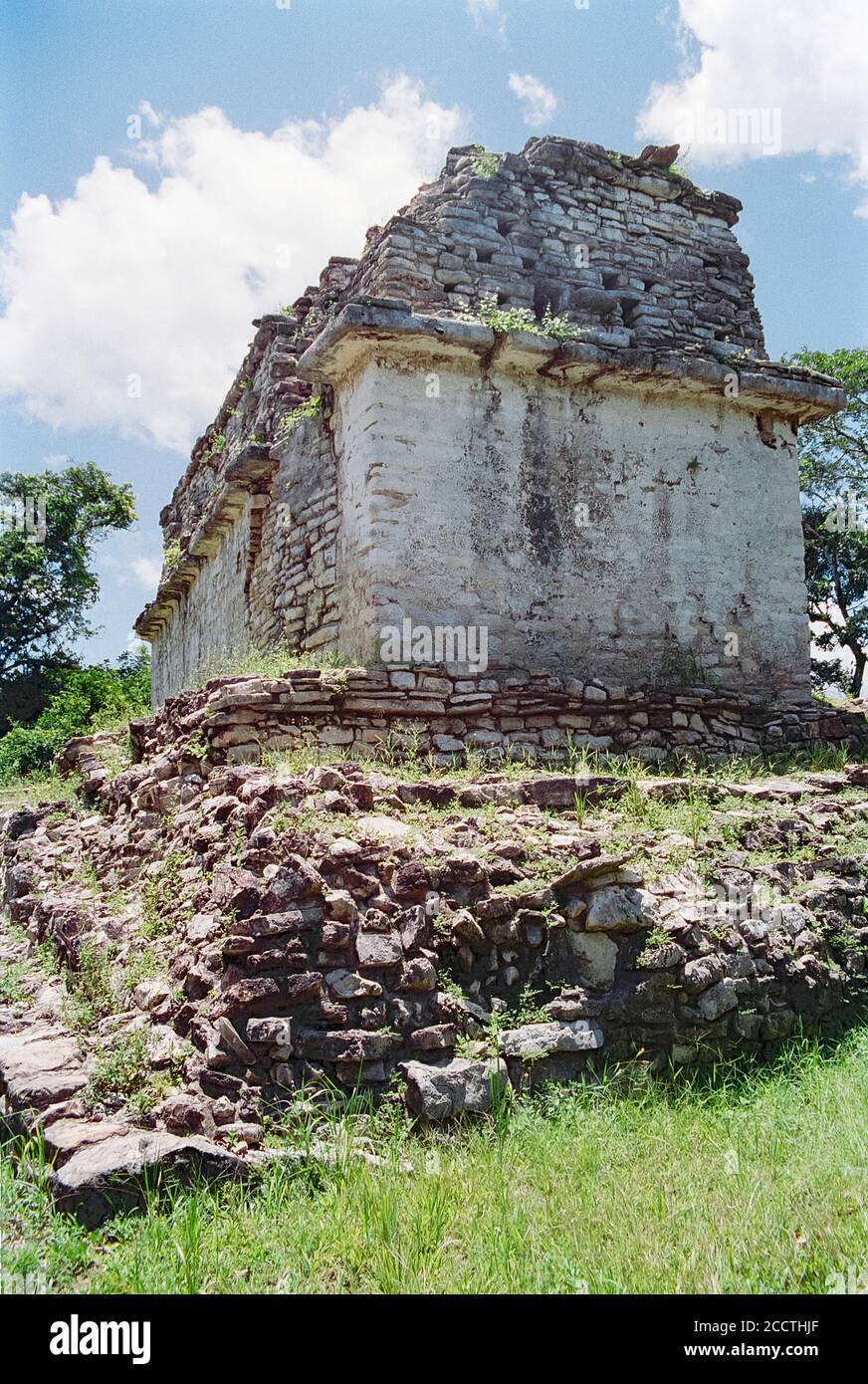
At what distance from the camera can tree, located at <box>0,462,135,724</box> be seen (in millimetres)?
25781

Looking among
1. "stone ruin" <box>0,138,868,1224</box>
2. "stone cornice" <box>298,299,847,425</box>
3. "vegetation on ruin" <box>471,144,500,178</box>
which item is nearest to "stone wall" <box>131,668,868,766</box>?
"stone ruin" <box>0,138,868,1224</box>

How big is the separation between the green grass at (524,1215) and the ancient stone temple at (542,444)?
14.4ft

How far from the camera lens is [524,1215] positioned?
3.79 meters

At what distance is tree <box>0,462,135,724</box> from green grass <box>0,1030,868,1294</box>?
23.2m

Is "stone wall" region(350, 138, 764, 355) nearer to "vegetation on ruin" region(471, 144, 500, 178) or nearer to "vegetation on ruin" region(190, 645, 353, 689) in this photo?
"vegetation on ruin" region(471, 144, 500, 178)

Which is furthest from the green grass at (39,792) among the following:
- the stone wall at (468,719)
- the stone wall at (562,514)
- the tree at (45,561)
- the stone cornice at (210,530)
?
the tree at (45,561)

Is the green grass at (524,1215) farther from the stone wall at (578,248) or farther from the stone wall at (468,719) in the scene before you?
the stone wall at (578,248)

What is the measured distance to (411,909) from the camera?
5.13 meters

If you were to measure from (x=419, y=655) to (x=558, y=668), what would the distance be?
131cm

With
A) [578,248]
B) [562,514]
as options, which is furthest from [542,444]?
[578,248]

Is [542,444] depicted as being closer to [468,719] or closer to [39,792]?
[468,719]

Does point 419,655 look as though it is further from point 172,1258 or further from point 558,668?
point 172,1258

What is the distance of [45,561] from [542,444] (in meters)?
19.8

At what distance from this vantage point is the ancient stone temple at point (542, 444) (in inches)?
337
